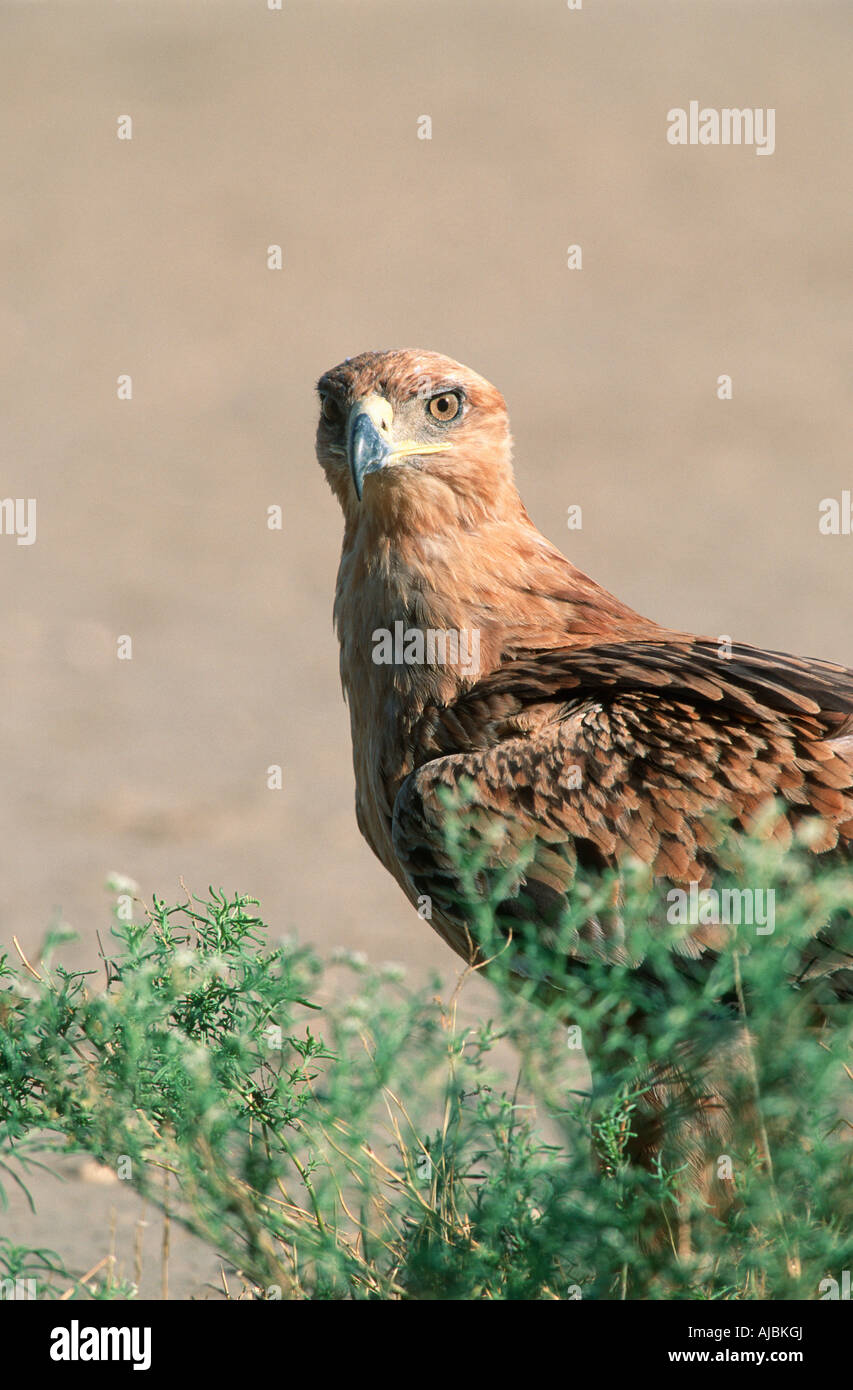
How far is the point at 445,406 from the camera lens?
483cm

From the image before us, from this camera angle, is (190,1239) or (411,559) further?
(190,1239)

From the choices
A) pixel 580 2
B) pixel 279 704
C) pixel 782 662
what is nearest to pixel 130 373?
pixel 279 704

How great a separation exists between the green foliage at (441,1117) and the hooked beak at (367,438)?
1.41 m

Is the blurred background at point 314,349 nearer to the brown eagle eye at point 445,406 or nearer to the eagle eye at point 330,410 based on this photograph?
the eagle eye at point 330,410

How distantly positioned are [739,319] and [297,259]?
5772 millimetres

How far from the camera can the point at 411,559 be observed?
469cm

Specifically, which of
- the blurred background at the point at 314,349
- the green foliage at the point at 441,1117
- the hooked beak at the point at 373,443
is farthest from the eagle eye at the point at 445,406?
the blurred background at the point at 314,349

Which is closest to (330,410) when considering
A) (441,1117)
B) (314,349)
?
(441,1117)

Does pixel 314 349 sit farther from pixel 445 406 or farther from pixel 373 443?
pixel 373 443

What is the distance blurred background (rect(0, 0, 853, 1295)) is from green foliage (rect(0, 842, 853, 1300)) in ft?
8.35

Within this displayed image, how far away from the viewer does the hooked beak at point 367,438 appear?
4555 mm

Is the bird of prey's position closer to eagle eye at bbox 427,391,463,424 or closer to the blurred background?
eagle eye at bbox 427,391,463,424

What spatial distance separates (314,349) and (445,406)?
14.5 m
